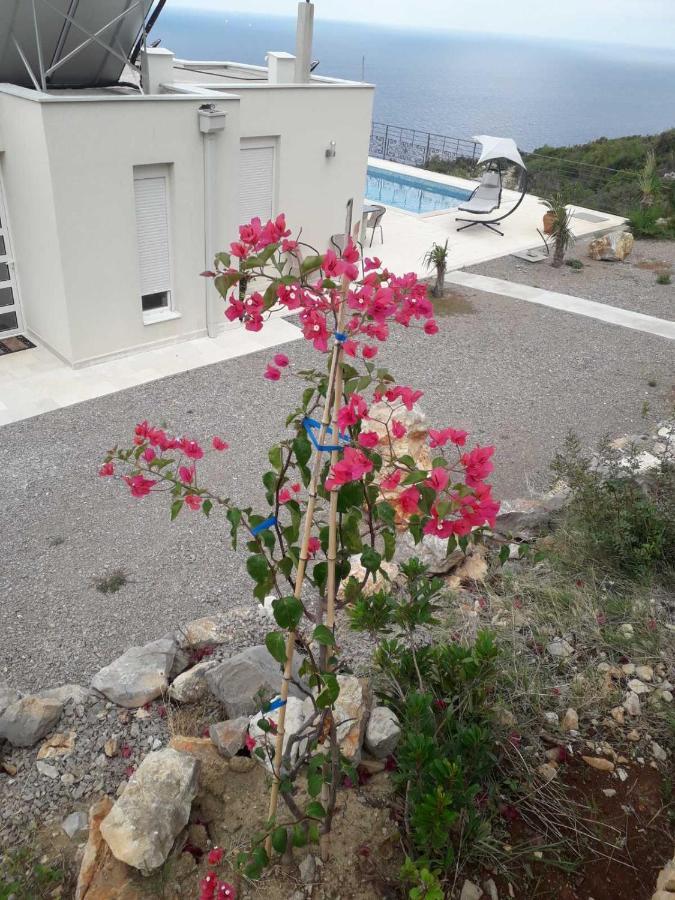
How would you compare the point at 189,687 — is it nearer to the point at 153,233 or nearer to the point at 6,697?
the point at 6,697

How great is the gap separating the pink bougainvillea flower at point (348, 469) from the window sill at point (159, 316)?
742cm

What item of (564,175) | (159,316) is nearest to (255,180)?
(159,316)

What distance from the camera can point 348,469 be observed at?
1.80 metres

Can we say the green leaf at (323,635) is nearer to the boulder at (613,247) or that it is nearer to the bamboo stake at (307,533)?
the bamboo stake at (307,533)

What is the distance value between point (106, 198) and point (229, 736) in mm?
6601

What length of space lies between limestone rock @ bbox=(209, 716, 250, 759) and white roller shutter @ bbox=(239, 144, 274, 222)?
825 centimetres

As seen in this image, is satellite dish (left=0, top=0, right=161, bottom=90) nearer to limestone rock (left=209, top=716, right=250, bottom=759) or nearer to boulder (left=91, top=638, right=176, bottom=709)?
boulder (left=91, top=638, right=176, bottom=709)

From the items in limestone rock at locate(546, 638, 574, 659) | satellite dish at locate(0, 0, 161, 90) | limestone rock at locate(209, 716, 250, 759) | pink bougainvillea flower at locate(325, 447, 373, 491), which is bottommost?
limestone rock at locate(209, 716, 250, 759)

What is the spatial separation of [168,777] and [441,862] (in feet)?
3.53

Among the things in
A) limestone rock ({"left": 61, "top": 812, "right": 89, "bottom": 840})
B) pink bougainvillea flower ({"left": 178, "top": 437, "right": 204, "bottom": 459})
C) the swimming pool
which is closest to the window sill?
pink bougainvillea flower ({"left": 178, "top": 437, "right": 204, "bottom": 459})

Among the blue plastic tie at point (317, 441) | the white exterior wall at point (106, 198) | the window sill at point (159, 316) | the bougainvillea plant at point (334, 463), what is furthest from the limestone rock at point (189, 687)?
the window sill at point (159, 316)

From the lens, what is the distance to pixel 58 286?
7.76 m

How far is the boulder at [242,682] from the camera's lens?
132 inches

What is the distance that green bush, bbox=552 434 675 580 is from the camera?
4145 mm
